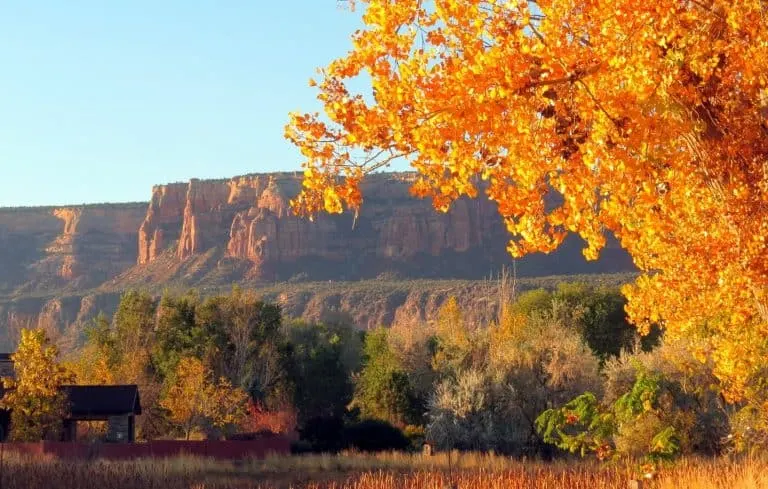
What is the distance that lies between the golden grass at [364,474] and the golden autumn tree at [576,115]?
6070 millimetres

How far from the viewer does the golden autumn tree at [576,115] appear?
36.3 feet

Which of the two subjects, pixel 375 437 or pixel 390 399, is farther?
pixel 390 399

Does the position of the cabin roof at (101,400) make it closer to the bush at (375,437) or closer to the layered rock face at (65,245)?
the bush at (375,437)

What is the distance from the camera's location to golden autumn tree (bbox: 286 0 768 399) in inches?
436

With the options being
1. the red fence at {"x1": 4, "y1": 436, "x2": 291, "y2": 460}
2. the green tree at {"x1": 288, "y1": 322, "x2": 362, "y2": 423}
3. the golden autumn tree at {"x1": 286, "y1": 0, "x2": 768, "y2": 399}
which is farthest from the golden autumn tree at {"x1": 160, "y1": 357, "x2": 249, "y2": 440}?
the golden autumn tree at {"x1": 286, "y1": 0, "x2": 768, "y2": 399}

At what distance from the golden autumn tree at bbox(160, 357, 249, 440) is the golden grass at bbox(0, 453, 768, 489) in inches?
443

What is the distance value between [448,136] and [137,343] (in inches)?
2221

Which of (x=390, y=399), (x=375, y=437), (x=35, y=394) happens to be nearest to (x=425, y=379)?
(x=390, y=399)

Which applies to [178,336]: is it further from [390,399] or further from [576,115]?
[576,115]

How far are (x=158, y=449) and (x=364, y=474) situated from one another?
19548mm

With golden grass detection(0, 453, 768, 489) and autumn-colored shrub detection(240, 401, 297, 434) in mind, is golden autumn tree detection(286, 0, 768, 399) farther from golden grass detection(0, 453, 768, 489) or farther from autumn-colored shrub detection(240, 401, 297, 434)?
autumn-colored shrub detection(240, 401, 297, 434)

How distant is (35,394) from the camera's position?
4338 cm

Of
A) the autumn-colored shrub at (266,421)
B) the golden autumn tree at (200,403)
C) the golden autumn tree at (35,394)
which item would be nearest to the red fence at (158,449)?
the golden autumn tree at (35,394)

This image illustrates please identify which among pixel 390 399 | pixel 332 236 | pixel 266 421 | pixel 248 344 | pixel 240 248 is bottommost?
pixel 266 421
